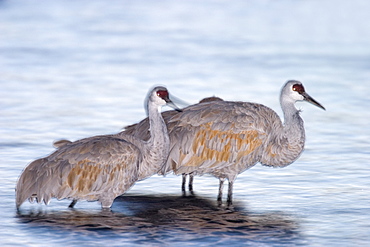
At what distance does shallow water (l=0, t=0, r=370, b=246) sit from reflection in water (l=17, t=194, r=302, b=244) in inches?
0.9

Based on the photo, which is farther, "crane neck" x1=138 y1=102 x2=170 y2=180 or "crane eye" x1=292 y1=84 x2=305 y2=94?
"crane eye" x1=292 y1=84 x2=305 y2=94

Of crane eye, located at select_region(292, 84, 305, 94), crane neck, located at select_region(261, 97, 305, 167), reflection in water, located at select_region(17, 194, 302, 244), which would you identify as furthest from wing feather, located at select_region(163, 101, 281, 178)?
crane eye, located at select_region(292, 84, 305, 94)

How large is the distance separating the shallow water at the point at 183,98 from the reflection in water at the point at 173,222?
0.02 m

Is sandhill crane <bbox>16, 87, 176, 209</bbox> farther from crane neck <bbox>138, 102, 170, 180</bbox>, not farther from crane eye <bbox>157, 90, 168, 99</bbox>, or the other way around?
crane eye <bbox>157, 90, 168, 99</bbox>

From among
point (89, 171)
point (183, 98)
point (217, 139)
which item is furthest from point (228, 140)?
point (183, 98)

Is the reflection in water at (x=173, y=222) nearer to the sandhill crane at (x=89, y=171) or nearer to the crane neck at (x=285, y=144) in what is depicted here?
the sandhill crane at (x=89, y=171)

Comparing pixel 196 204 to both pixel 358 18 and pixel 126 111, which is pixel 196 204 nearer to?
pixel 126 111

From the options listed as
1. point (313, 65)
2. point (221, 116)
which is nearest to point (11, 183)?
point (221, 116)

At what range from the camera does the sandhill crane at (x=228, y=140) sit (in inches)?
560

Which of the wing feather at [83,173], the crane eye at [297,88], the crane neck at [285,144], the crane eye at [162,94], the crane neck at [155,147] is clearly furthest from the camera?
the crane eye at [297,88]

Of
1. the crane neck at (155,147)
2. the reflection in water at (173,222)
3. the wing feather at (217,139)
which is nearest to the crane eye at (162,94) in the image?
the crane neck at (155,147)

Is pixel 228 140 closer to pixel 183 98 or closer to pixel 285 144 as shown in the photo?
pixel 285 144

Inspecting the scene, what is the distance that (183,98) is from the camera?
2053 cm

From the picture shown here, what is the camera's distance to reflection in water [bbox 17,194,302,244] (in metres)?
12.4
